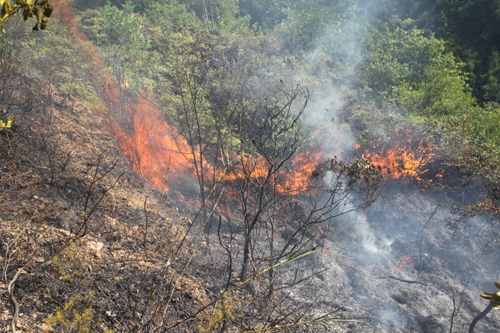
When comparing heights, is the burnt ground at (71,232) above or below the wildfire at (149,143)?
below

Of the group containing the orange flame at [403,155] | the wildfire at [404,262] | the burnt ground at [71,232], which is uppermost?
the orange flame at [403,155]

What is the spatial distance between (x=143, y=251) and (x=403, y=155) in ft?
55.2

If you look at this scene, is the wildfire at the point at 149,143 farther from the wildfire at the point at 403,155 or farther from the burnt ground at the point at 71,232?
the wildfire at the point at 403,155

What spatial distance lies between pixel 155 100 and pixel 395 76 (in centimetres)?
1786

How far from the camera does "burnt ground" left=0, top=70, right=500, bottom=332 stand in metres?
3.15

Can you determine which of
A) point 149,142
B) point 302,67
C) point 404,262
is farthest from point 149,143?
point 404,262

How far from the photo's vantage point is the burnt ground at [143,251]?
3.15 metres

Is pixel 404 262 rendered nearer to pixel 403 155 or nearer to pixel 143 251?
pixel 403 155

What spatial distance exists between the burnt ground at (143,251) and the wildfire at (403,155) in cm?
110

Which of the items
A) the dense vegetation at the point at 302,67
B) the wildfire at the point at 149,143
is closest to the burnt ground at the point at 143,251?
the wildfire at the point at 149,143

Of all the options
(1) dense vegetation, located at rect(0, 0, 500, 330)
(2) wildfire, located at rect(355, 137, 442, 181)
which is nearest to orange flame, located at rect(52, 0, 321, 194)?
(1) dense vegetation, located at rect(0, 0, 500, 330)

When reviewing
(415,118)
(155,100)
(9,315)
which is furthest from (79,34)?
(415,118)

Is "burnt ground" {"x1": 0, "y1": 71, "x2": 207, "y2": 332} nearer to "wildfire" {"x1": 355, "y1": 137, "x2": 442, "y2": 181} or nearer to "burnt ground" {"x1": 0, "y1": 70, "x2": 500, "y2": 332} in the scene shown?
"burnt ground" {"x1": 0, "y1": 70, "x2": 500, "y2": 332}

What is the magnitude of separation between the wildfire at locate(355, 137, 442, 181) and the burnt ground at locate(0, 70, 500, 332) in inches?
43.3
